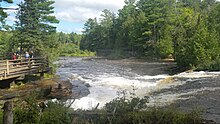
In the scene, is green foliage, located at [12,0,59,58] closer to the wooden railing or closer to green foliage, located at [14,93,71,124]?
the wooden railing

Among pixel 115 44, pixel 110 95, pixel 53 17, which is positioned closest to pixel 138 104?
pixel 110 95

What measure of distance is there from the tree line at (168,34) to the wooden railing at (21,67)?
50.7 feet

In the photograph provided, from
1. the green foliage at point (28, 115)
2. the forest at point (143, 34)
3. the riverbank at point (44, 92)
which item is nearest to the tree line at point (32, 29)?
the forest at point (143, 34)

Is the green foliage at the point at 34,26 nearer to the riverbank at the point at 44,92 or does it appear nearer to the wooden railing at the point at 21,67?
the wooden railing at the point at 21,67

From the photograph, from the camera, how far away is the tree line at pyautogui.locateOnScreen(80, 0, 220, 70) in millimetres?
34719

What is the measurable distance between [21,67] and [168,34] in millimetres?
47393

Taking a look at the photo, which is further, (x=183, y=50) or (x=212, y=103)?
(x=183, y=50)

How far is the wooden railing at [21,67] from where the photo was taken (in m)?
19.6

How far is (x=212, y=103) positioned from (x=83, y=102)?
708 cm

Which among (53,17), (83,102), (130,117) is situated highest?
(53,17)

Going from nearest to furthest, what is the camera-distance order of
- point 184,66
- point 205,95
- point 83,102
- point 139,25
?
point 205,95 < point 83,102 < point 184,66 < point 139,25

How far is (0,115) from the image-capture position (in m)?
8.28

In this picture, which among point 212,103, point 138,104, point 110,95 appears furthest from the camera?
point 110,95

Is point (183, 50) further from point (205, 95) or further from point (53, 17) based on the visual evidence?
point (205, 95)
